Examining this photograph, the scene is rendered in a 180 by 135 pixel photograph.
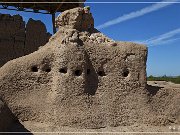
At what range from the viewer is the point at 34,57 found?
1288cm

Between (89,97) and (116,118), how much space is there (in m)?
1.07

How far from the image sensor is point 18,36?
19.1 meters

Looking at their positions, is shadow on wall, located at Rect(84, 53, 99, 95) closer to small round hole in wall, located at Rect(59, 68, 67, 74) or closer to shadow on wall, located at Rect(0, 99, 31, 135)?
small round hole in wall, located at Rect(59, 68, 67, 74)

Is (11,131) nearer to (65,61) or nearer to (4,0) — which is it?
(65,61)

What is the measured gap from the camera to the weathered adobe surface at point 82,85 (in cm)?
1238

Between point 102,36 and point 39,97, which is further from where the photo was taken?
point 102,36

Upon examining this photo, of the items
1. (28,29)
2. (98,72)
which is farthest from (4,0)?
(98,72)

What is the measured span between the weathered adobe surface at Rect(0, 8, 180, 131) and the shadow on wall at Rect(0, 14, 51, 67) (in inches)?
227

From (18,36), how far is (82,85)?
293 inches

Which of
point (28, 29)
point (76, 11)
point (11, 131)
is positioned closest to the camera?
point (11, 131)

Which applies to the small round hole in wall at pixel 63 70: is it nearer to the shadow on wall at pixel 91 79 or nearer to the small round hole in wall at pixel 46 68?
the small round hole in wall at pixel 46 68

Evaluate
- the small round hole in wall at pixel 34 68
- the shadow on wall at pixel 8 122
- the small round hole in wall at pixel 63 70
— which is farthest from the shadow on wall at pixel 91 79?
the shadow on wall at pixel 8 122

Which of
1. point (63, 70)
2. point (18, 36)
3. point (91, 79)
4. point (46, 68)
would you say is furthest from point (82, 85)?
point (18, 36)

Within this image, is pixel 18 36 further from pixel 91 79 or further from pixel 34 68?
pixel 91 79
